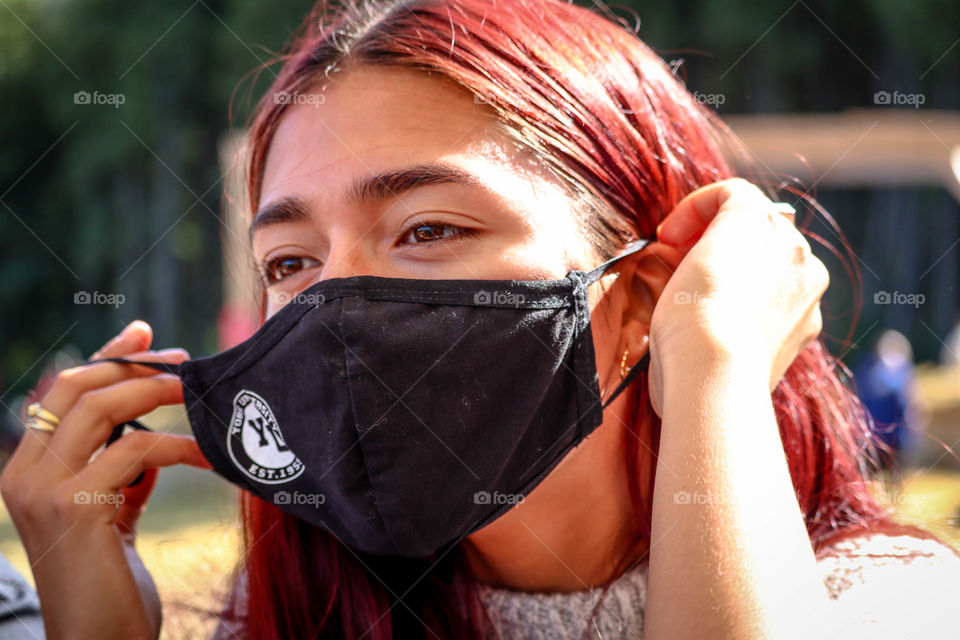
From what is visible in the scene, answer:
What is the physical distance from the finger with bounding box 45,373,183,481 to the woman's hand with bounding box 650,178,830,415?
1.12 m

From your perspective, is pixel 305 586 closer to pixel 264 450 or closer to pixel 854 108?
pixel 264 450

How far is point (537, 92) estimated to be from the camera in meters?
1.61

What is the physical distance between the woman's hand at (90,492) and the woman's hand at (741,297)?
1.10 meters

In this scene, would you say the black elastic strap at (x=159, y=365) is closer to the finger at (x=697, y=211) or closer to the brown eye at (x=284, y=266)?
the brown eye at (x=284, y=266)

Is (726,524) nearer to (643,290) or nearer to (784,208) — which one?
(643,290)

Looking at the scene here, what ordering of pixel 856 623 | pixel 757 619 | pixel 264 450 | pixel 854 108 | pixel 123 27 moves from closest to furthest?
pixel 757 619 → pixel 856 623 → pixel 264 450 → pixel 854 108 → pixel 123 27

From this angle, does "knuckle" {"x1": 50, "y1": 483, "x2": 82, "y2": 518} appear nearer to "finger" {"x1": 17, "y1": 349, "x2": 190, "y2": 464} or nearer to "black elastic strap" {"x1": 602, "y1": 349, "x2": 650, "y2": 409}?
"finger" {"x1": 17, "y1": 349, "x2": 190, "y2": 464}

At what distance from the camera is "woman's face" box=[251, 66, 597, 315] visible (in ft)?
4.96

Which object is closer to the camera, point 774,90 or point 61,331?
point 774,90

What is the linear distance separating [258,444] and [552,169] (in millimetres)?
786

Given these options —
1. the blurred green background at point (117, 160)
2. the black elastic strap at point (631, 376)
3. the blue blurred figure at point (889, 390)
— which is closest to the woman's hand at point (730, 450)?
the black elastic strap at point (631, 376)

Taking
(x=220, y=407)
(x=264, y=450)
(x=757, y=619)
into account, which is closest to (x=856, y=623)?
(x=757, y=619)

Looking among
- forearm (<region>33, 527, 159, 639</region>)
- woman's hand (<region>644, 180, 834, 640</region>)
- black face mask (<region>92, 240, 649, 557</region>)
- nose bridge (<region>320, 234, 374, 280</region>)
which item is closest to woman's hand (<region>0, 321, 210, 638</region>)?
forearm (<region>33, 527, 159, 639</region>)

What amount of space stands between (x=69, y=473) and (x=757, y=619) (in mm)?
1447
